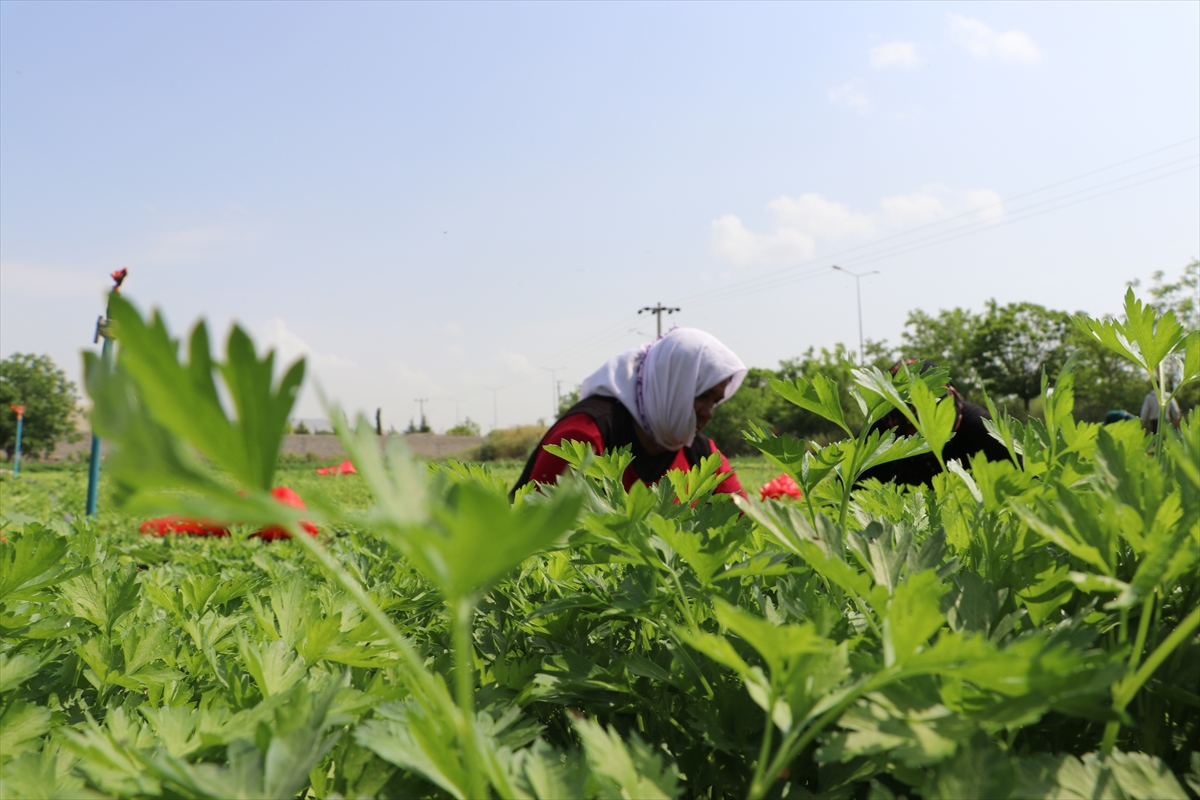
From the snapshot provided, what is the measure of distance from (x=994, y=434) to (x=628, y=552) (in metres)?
0.45

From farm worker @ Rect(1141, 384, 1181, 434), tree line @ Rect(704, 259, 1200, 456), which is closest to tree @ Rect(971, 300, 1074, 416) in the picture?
tree line @ Rect(704, 259, 1200, 456)

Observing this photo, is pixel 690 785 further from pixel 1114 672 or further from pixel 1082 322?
pixel 1082 322

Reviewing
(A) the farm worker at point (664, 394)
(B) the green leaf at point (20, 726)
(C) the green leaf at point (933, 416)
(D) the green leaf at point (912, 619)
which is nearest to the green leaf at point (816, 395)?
(C) the green leaf at point (933, 416)

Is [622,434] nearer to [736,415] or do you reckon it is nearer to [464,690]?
[464,690]

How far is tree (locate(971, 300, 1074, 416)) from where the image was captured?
46.0m

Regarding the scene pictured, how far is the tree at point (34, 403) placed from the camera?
186 ft

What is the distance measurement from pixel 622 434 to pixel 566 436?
161cm

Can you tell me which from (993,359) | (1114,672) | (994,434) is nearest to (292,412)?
(1114,672)

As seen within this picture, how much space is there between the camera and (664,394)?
5.93m

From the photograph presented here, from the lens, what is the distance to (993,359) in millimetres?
46781

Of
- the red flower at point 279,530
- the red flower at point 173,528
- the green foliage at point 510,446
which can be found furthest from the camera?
the green foliage at point 510,446

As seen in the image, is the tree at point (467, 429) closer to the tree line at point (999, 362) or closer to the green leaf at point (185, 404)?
the tree line at point (999, 362)

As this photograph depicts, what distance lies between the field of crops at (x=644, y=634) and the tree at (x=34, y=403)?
65835 mm

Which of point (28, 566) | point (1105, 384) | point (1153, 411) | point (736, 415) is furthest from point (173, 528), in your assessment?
point (1105, 384)
